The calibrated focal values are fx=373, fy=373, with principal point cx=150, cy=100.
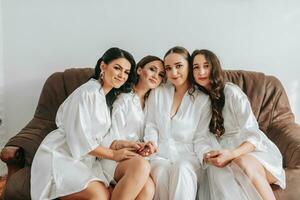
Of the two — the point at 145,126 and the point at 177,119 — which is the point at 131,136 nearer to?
the point at 145,126

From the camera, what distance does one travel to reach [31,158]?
2133mm

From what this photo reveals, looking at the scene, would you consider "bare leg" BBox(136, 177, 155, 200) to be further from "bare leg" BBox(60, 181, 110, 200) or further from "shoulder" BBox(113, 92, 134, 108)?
"shoulder" BBox(113, 92, 134, 108)

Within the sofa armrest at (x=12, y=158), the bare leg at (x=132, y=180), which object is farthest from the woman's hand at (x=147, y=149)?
the sofa armrest at (x=12, y=158)

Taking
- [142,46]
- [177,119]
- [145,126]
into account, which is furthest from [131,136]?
[142,46]

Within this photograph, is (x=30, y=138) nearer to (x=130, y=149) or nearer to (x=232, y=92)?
(x=130, y=149)

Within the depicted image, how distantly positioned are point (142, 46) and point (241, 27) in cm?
77

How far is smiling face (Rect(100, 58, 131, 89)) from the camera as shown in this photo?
2.04 meters

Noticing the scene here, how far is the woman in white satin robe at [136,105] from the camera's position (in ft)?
7.00

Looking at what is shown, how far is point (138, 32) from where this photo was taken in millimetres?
2830

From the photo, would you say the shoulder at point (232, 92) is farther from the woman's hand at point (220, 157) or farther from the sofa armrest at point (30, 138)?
the sofa armrest at point (30, 138)

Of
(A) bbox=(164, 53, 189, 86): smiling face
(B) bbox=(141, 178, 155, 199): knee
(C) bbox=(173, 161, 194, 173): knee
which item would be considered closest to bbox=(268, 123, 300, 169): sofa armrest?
(C) bbox=(173, 161, 194, 173): knee

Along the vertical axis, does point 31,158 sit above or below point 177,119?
below

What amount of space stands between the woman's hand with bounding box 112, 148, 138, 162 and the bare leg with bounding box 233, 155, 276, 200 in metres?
0.54

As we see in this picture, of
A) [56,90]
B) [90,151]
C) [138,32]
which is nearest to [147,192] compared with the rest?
[90,151]
